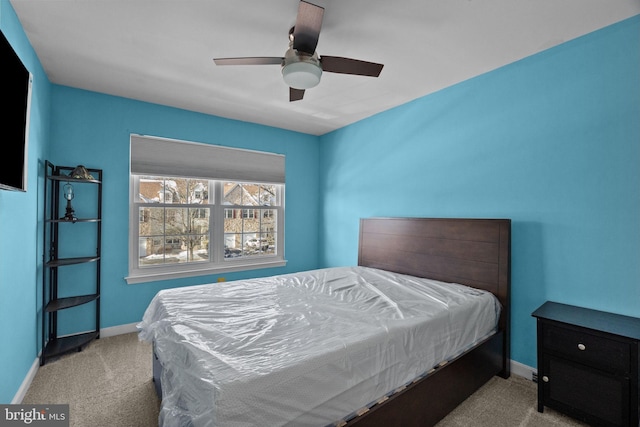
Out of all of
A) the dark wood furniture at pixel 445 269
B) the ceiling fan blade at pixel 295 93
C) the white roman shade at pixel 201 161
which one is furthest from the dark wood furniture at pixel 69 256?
the dark wood furniture at pixel 445 269

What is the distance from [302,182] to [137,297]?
8.59ft

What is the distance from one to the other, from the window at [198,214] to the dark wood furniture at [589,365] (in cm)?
318

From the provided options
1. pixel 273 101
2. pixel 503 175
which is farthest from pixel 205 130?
pixel 503 175

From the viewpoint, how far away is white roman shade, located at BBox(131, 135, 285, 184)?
3295 millimetres

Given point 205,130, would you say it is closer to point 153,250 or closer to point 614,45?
point 153,250

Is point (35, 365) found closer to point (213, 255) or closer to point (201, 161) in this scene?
point (213, 255)

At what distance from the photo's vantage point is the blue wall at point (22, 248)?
1.77m

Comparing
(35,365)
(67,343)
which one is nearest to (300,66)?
(35,365)

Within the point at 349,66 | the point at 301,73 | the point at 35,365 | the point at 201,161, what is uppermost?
the point at 349,66

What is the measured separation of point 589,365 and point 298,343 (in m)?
1.79

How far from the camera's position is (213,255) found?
3.82 meters

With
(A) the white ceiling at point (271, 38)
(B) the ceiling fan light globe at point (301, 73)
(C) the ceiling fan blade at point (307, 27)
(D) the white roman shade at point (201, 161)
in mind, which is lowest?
(D) the white roman shade at point (201, 161)

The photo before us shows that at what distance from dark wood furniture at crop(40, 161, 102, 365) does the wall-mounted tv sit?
1195mm

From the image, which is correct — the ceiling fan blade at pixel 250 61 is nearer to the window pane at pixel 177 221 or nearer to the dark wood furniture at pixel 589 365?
the window pane at pixel 177 221
